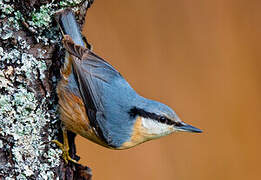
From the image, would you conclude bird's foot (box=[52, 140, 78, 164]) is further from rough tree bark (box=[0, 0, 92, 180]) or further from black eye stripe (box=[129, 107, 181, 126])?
black eye stripe (box=[129, 107, 181, 126])

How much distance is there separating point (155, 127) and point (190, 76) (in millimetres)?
1132

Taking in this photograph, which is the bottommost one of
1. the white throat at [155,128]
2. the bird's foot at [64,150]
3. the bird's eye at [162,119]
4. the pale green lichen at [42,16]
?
the bird's foot at [64,150]

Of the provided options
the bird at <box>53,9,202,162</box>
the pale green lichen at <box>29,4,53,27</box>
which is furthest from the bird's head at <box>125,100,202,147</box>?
the pale green lichen at <box>29,4,53,27</box>

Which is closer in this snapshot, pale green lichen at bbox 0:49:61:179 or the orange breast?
pale green lichen at bbox 0:49:61:179

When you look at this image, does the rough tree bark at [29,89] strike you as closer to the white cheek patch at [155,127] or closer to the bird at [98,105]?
the bird at [98,105]

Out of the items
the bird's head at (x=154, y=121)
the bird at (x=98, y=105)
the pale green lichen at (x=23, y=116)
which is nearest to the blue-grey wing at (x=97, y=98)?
the bird at (x=98, y=105)

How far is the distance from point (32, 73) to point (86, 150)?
124cm

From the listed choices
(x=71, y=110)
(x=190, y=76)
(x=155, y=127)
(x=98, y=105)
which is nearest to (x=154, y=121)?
(x=155, y=127)

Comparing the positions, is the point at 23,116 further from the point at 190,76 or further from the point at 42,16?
the point at 190,76

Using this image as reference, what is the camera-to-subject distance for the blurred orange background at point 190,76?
311 cm

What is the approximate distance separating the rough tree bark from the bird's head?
0.39 m

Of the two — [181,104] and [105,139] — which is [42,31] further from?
[181,104]

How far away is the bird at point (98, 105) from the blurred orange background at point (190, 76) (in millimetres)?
924

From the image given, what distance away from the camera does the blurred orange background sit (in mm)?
3113
